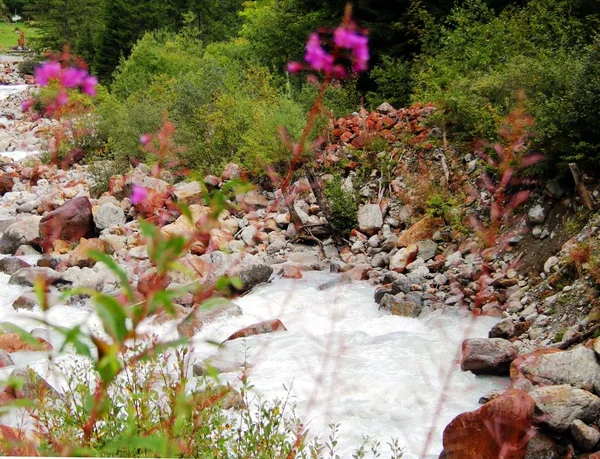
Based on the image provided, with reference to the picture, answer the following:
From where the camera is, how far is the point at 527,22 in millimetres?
11523

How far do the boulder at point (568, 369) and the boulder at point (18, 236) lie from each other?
28.2 ft

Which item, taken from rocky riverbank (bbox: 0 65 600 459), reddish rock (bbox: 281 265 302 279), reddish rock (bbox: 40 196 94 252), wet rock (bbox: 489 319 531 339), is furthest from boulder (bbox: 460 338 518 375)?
reddish rock (bbox: 40 196 94 252)

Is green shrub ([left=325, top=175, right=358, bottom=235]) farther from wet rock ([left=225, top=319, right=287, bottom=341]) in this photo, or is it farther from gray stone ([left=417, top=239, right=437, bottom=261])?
wet rock ([left=225, top=319, right=287, bottom=341])

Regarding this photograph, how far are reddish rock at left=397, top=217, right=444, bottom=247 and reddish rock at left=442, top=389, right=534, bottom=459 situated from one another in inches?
189

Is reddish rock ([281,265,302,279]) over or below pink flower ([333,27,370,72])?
below

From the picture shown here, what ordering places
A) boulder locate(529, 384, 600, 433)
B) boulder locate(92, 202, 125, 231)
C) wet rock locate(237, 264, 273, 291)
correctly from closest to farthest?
boulder locate(529, 384, 600, 433)
wet rock locate(237, 264, 273, 291)
boulder locate(92, 202, 125, 231)

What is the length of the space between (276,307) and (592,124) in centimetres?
399

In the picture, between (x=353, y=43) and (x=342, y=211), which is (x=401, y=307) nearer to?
(x=342, y=211)

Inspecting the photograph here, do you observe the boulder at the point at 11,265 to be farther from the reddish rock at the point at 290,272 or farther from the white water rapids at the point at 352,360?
the reddish rock at the point at 290,272

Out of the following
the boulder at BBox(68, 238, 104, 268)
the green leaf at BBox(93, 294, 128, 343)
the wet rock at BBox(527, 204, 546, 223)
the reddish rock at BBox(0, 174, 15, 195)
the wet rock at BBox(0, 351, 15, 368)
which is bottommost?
the reddish rock at BBox(0, 174, 15, 195)

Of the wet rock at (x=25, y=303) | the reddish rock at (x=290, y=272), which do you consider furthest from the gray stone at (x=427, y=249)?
the wet rock at (x=25, y=303)

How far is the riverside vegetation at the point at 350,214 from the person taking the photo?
230 centimetres

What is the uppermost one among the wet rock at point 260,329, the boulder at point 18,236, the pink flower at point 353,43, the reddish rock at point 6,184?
the pink flower at point 353,43

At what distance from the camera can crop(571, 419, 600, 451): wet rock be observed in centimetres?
398
